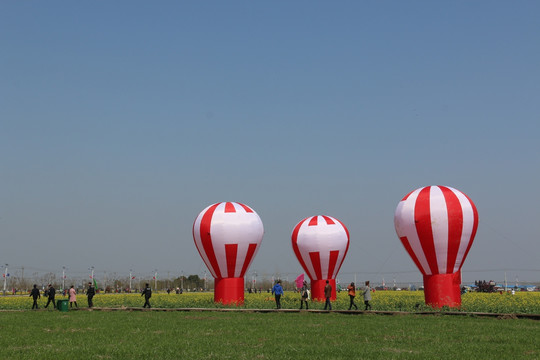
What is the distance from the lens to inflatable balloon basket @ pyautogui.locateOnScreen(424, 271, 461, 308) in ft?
94.1

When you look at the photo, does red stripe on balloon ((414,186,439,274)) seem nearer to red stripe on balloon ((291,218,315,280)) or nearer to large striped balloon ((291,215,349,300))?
large striped balloon ((291,215,349,300))

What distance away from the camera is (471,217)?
28828mm

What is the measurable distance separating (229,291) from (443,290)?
1228 cm

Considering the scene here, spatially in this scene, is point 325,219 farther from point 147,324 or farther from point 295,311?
point 147,324

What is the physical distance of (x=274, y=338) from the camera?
15.7 m

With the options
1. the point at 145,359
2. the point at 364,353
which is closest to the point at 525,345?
the point at 364,353

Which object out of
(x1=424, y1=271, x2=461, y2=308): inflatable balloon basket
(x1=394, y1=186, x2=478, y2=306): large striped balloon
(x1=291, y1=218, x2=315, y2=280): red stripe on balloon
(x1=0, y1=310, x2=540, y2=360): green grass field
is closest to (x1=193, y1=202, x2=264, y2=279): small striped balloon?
(x1=291, y1=218, x2=315, y2=280): red stripe on balloon

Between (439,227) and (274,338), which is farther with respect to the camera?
(439,227)

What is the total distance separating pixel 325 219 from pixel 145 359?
1085 inches

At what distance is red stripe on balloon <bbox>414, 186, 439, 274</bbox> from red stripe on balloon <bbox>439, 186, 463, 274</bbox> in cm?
74

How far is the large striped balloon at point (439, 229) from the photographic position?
1117 inches

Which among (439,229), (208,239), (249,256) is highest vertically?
(439,229)

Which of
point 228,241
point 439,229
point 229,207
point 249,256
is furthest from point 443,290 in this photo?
point 229,207

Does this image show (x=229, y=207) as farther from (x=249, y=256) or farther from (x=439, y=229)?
(x=439, y=229)
